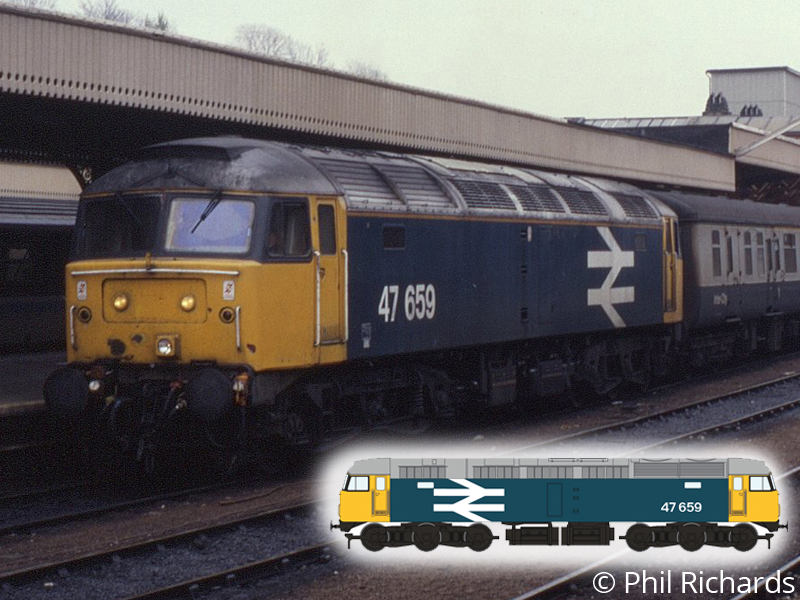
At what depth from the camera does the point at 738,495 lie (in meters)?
5.32

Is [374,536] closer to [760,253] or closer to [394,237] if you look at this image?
[394,237]

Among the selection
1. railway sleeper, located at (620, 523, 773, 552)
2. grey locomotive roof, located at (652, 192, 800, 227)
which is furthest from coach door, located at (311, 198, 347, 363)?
grey locomotive roof, located at (652, 192, 800, 227)

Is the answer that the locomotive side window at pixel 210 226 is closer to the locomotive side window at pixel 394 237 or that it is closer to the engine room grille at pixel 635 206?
the locomotive side window at pixel 394 237

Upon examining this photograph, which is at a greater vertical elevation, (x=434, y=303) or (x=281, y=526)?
(x=434, y=303)

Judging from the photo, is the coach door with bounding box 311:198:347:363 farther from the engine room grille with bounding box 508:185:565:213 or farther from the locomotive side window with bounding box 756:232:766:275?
the locomotive side window with bounding box 756:232:766:275

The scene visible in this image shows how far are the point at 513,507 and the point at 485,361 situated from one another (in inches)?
369

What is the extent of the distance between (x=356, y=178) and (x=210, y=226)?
1854 mm

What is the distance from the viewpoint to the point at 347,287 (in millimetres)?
12062

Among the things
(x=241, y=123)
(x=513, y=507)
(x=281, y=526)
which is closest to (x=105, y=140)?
(x=241, y=123)

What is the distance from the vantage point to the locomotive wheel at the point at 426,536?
213 inches

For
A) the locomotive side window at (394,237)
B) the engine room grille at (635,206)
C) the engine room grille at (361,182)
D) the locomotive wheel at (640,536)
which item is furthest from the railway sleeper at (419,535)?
the engine room grille at (635,206)

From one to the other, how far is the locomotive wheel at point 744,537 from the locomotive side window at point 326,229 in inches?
269

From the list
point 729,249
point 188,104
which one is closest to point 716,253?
point 729,249

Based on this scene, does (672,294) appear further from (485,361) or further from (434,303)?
(434,303)
